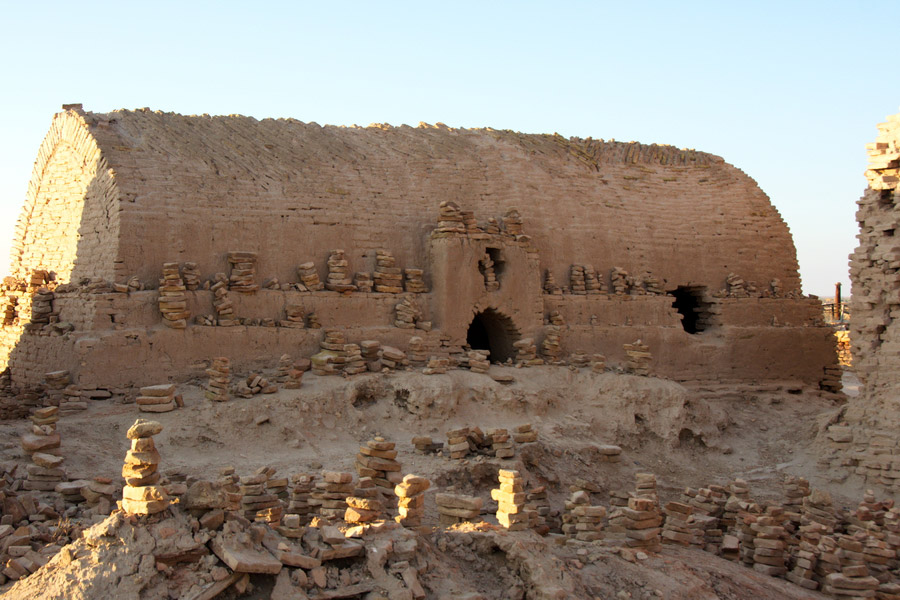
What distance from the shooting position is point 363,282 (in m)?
13.7

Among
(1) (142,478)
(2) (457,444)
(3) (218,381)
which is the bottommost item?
(2) (457,444)

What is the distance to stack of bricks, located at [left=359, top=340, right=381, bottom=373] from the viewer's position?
41.9 ft

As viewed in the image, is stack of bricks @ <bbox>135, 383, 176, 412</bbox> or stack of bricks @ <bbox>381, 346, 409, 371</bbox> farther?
stack of bricks @ <bbox>381, 346, 409, 371</bbox>

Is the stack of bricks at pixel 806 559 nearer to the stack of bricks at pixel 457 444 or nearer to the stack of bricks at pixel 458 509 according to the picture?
the stack of bricks at pixel 458 509

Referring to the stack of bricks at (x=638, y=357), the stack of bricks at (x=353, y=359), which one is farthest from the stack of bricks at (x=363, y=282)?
the stack of bricks at (x=638, y=357)

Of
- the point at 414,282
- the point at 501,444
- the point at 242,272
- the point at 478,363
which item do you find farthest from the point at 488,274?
the point at 501,444

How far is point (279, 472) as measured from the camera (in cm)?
972

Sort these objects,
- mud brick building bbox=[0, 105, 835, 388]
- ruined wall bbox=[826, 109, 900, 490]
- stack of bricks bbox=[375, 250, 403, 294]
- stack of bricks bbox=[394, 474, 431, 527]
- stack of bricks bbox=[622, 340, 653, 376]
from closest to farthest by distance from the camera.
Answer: stack of bricks bbox=[394, 474, 431, 527]
ruined wall bbox=[826, 109, 900, 490]
mud brick building bbox=[0, 105, 835, 388]
stack of bricks bbox=[375, 250, 403, 294]
stack of bricks bbox=[622, 340, 653, 376]

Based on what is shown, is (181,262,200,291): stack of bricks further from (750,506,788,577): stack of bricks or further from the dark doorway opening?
the dark doorway opening

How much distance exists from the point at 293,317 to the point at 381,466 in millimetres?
4532

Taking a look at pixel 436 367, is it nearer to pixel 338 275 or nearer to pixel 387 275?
pixel 387 275

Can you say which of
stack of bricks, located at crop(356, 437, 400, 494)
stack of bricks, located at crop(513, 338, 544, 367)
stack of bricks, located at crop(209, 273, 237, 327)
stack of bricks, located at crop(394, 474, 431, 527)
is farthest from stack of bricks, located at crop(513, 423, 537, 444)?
stack of bricks, located at crop(209, 273, 237, 327)

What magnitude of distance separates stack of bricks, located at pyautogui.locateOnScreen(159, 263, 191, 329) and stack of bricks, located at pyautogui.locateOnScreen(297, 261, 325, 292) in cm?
197

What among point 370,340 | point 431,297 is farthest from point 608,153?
point 370,340
